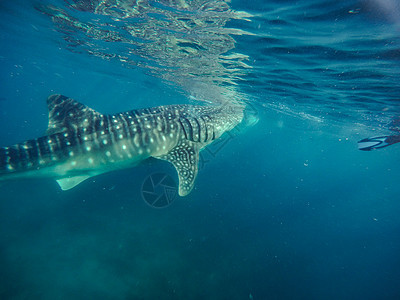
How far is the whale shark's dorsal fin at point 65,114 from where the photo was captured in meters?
5.08

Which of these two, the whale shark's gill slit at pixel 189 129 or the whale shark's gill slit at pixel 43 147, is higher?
the whale shark's gill slit at pixel 189 129

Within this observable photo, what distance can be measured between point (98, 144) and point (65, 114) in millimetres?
1152

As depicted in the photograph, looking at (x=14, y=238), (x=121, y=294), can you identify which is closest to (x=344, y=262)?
(x=121, y=294)

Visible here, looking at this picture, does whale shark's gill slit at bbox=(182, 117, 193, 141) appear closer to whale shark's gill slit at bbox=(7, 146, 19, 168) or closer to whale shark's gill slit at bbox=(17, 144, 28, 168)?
whale shark's gill slit at bbox=(17, 144, 28, 168)

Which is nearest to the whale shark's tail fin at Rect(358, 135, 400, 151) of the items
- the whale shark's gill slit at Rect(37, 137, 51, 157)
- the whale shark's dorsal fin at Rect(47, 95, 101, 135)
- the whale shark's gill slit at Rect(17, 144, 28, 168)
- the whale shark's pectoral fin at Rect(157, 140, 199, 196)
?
the whale shark's pectoral fin at Rect(157, 140, 199, 196)

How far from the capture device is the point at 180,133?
6.37 meters

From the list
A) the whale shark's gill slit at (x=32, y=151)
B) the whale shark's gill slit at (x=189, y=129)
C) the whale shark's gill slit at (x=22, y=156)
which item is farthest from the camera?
the whale shark's gill slit at (x=189, y=129)

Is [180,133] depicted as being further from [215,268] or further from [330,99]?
[330,99]

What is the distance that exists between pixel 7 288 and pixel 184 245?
594 centimetres

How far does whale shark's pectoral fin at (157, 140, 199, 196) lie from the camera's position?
5652 mm

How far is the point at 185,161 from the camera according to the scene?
6.05m

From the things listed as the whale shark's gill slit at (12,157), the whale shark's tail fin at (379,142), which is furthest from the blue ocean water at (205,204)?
the whale shark's gill slit at (12,157)

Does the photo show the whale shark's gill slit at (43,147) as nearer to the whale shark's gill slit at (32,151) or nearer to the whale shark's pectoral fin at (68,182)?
the whale shark's gill slit at (32,151)

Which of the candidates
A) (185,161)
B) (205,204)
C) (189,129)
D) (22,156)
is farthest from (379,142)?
(22,156)
